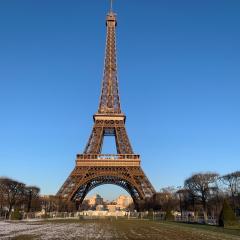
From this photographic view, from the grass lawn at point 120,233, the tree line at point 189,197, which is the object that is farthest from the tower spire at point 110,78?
the grass lawn at point 120,233

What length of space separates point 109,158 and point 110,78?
18.3 meters

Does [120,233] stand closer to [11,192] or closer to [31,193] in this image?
[11,192]

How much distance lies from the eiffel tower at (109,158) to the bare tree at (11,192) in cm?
939

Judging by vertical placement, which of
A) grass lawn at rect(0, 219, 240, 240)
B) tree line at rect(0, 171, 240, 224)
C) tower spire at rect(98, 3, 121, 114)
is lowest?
grass lawn at rect(0, 219, 240, 240)

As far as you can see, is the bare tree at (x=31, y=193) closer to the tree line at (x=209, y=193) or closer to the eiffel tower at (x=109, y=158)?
the eiffel tower at (x=109, y=158)

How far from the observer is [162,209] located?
248 ft

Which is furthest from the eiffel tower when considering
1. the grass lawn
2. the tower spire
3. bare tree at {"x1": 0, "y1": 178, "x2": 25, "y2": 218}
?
the grass lawn

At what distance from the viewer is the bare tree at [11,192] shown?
2820 inches

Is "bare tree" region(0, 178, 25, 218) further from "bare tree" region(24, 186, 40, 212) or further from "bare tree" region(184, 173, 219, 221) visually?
"bare tree" region(184, 173, 219, 221)

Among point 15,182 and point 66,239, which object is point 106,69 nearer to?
point 15,182

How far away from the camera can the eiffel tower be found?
7200cm

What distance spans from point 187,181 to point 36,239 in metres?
53.0

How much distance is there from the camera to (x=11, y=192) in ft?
241

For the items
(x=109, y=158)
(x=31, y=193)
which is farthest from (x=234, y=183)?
(x=31, y=193)
